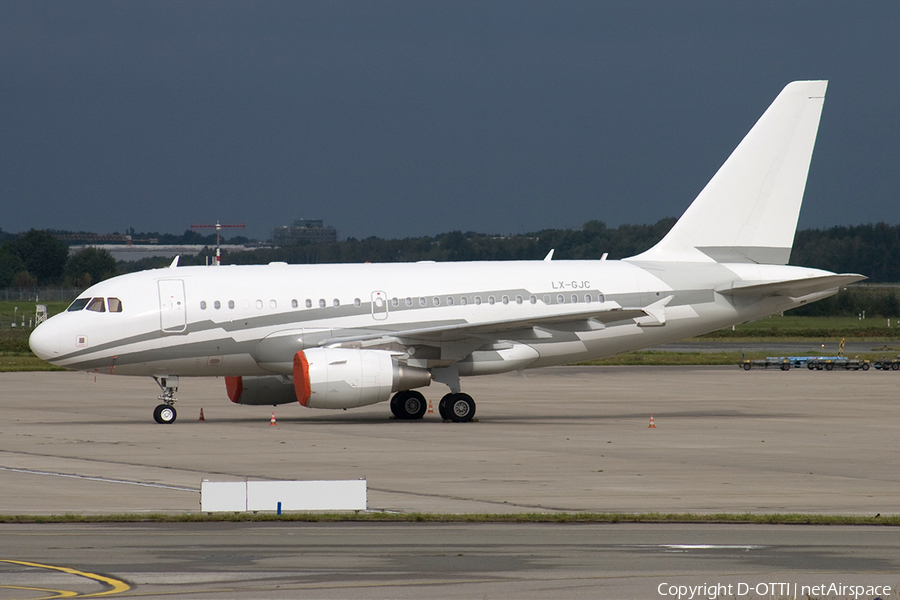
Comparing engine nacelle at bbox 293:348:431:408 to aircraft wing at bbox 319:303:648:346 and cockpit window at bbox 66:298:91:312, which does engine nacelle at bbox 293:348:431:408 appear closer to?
aircraft wing at bbox 319:303:648:346

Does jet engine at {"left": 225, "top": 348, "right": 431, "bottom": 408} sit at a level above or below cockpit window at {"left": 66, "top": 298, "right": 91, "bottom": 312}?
below

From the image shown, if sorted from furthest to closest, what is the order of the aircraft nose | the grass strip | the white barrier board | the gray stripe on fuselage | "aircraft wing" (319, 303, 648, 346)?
the gray stripe on fuselage, "aircraft wing" (319, 303, 648, 346), the aircraft nose, the white barrier board, the grass strip

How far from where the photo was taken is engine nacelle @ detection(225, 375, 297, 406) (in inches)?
1244

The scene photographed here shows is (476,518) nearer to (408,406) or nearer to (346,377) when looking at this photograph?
(346,377)

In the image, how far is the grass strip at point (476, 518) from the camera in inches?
591

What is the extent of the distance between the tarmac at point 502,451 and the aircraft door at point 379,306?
2.79 metres

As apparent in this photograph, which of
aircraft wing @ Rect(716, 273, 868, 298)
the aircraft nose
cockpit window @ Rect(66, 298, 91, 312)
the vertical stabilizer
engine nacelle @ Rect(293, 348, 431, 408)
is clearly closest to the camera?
engine nacelle @ Rect(293, 348, 431, 408)

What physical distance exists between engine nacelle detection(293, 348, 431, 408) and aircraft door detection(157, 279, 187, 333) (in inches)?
131

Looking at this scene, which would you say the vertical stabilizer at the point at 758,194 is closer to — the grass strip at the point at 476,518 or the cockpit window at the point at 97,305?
the cockpit window at the point at 97,305

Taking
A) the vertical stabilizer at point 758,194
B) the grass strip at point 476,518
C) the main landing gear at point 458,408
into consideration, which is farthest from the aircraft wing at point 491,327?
the grass strip at point 476,518

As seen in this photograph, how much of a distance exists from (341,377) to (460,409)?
3769 millimetres

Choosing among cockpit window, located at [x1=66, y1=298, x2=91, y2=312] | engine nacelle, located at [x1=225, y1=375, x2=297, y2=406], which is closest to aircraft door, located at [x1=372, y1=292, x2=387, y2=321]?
engine nacelle, located at [x1=225, y1=375, x2=297, y2=406]

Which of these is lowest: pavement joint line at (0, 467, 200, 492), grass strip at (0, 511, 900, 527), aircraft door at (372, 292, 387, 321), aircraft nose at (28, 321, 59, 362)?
grass strip at (0, 511, 900, 527)

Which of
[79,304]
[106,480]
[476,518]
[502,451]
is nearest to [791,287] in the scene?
[502,451]
